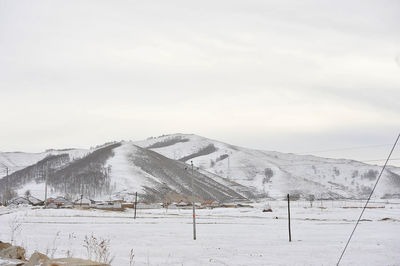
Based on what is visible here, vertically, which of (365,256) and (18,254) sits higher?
(18,254)

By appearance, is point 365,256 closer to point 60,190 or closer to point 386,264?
point 386,264

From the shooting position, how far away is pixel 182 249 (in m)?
30.4

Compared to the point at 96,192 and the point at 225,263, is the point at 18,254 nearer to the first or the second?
the point at 225,263

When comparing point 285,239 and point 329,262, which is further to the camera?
point 285,239

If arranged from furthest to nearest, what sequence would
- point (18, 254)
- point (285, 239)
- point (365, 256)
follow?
1. point (285, 239)
2. point (365, 256)
3. point (18, 254)

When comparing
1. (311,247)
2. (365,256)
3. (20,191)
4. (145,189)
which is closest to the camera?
(365,256)

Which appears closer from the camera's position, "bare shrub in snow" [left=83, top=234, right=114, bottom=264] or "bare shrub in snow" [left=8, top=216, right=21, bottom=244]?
"bare shrub in snow" [left=83, top=234, right=114, bottom=264]

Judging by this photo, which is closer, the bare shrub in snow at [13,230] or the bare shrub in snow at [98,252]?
the bare shrub in snow at [98,252]

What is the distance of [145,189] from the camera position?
177875 millimetres

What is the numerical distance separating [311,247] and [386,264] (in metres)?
8.52

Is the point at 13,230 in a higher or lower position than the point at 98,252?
higher

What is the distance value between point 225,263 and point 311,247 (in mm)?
10610

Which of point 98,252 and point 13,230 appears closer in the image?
point 13,230

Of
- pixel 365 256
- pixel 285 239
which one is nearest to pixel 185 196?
pixel 285 239
